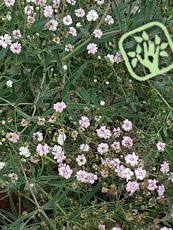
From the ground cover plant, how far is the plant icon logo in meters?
0.02

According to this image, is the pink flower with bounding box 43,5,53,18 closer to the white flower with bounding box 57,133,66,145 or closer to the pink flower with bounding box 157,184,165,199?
the white flower with bounding box 57,133,66,145

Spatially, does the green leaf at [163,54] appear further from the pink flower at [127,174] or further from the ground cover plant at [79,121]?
the pink flower at [127,174]

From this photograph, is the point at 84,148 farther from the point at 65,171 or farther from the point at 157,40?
the point at 157,40

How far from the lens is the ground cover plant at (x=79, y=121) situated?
3.68 feet

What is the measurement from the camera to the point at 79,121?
116 cm

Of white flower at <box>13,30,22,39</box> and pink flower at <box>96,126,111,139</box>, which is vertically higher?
white flower at <box>13,30,22,39</box>

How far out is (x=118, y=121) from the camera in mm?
1240

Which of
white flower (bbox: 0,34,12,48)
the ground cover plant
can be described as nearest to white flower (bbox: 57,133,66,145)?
the ground cover plant

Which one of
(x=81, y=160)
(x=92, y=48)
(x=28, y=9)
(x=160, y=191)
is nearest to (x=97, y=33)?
(x=92, y=48)

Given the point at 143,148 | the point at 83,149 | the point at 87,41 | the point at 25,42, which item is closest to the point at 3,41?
the point at 25,42

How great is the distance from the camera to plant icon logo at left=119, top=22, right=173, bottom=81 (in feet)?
3.79

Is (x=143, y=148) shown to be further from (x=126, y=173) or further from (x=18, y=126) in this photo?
(x=18, y=126)

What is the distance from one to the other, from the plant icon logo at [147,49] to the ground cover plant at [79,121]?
0.08ft

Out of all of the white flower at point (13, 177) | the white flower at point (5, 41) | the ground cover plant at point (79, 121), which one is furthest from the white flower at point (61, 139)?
the white flower at point (5, 41)
